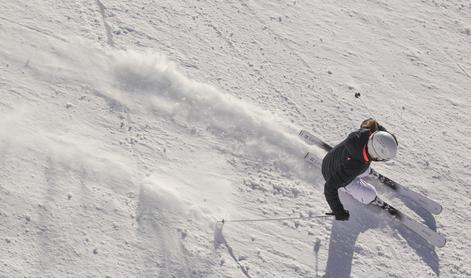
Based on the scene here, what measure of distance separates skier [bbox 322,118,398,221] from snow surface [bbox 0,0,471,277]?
0.84 m

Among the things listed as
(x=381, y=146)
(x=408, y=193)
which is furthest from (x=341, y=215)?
(x=408, y=193)

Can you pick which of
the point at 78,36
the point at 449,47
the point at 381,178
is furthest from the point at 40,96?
the point at 449,47

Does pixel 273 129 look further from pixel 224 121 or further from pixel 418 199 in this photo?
pixel 418 199

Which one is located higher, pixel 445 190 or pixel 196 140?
pixel 445 190

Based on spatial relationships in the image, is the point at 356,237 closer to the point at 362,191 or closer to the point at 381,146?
the point at 362,191

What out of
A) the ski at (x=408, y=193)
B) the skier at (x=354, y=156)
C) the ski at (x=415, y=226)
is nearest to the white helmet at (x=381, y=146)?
the skier at (x=354, y=156)

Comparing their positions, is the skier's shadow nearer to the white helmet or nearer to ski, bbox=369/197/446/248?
ski, bbox=369/197/446/248

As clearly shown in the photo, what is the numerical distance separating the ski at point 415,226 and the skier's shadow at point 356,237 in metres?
0.07

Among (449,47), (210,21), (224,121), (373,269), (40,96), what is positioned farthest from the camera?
(449,47)

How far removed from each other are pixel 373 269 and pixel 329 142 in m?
2.15

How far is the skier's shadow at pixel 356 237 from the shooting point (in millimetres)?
6340

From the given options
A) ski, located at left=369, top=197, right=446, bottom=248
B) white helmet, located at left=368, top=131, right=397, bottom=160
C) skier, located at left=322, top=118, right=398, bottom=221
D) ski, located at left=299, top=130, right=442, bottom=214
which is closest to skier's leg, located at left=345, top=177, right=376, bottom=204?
ski, located at left=369, top=197, right=446, bottom=248

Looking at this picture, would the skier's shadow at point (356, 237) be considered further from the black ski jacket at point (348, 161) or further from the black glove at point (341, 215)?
the black ski jacket at point (348, 161)

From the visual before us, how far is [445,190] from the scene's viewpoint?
7398mm
